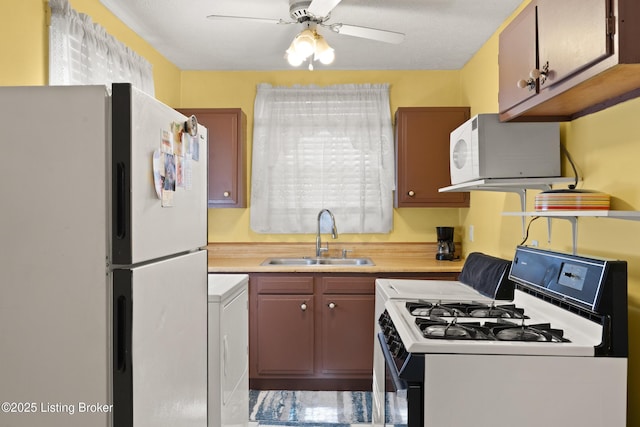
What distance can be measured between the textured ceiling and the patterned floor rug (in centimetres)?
230

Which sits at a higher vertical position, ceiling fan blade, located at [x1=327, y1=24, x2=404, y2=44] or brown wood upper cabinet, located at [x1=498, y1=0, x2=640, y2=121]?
ceiling fan blade, located at [x1=327, y1=24, x2=404, y2=44]

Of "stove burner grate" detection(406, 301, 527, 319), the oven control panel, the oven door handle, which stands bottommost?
the oven door handle

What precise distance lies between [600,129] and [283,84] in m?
2.58

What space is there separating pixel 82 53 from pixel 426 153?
234 cm

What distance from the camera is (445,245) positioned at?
369 cm

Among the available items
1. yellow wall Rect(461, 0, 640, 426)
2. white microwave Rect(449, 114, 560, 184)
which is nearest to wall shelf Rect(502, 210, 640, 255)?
yellow wall Rect(461, 0, 640, 426)

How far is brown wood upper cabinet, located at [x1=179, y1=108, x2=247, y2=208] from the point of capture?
3588 mm

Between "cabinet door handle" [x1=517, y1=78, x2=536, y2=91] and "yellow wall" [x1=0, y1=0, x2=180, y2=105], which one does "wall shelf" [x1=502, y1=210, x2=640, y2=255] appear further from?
"yellow wall" [x1=0, y1=0, x2=180, y2=105]

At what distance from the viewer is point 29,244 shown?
1.23 metres

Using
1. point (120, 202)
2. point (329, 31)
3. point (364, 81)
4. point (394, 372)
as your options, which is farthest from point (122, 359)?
point (364, 81)

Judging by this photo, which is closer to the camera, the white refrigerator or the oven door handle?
the white refrigerator

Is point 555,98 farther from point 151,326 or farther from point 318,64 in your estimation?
point 318,64

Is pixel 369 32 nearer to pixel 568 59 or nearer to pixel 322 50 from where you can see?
pixel 322 50

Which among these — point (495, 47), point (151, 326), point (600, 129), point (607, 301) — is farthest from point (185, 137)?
point (495, 47)
